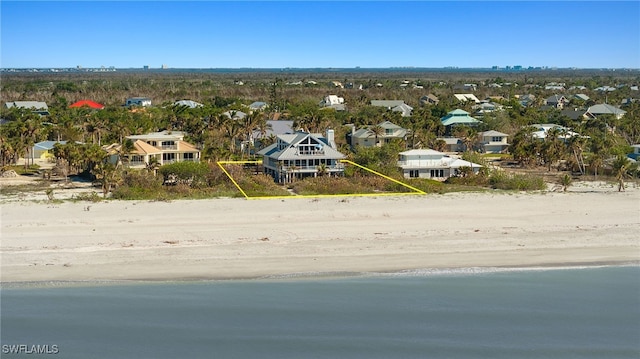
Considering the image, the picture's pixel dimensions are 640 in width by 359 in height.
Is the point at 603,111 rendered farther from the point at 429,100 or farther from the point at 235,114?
the point at 235,114

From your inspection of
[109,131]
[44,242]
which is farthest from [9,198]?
[109,131]

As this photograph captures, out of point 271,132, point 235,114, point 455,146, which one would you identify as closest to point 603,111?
point 455,146

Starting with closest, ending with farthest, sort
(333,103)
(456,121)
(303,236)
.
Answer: (303,236), (456,121), (333,103)

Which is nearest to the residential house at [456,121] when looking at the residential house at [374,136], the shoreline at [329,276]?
the residential house at [374,136]

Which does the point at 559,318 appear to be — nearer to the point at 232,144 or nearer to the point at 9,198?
the point at 9,198

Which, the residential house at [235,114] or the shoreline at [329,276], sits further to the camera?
the residential house at [235,114]

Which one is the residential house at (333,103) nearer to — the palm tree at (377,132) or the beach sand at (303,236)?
the palm tree at (377,132)

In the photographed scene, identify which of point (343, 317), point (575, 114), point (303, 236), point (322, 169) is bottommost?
point (343, 317)
